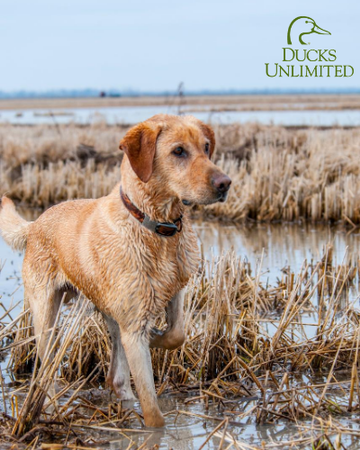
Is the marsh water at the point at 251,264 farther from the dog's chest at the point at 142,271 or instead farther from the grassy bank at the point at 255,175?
the dog's chest at the point at 142,271

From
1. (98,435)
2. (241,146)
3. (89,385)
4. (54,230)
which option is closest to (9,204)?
(54,230)

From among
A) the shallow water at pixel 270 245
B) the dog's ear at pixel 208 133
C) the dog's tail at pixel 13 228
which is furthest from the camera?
the shallow water at pixel 270 245

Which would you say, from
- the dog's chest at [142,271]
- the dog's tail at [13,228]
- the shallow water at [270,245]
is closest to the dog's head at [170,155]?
the dog's chest at [142,271]

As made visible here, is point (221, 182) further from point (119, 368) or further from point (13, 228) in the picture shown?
point (13, 228)

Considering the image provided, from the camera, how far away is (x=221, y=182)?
4023 mm

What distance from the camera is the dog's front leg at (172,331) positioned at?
4.64m

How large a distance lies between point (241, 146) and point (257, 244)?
5.71 metres

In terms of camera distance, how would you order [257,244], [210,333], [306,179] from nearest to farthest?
[210,333] → [257,244] → [306,179]

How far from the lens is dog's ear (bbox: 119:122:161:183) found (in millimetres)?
4230

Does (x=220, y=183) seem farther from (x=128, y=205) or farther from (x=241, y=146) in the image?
(x=241, y=146)

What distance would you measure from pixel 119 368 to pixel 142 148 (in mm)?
1743

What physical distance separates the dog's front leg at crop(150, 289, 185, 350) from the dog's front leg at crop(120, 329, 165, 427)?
0.65 ft

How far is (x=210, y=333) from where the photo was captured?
5.52 m

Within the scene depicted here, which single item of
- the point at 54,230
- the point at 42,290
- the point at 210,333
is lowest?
the point at 210,333
